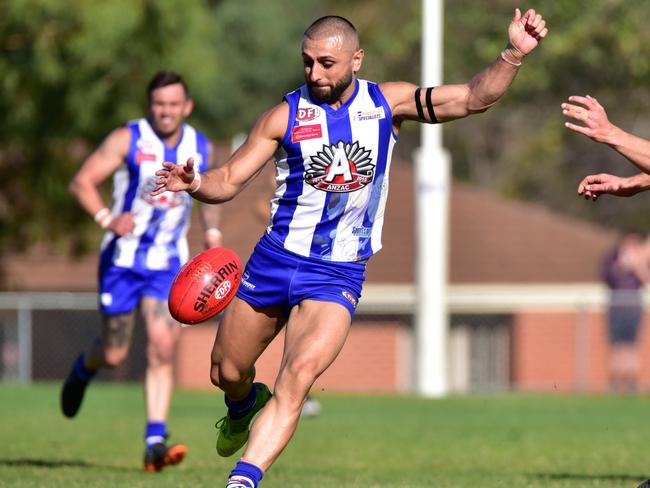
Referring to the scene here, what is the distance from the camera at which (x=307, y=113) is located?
7578 mm

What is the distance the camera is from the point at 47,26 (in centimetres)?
2458

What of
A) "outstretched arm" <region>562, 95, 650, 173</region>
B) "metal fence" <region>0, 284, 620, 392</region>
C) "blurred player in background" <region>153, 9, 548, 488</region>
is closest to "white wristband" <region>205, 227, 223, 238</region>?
→ "blurred player in background" <region>153, 9, 548, 488</region>

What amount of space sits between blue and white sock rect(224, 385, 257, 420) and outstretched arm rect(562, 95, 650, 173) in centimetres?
246

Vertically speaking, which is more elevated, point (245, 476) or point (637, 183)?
point (637, 183)

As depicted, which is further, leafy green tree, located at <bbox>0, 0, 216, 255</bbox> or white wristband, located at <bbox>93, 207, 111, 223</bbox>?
leafy green tree, located at <bbox>0, 0, 216, 255</bbox>

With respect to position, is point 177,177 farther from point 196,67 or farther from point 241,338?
point 196,67

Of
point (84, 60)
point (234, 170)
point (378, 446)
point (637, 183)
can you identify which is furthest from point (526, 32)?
point (84, 60)

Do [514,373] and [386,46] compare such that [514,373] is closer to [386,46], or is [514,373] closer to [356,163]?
[386,46]

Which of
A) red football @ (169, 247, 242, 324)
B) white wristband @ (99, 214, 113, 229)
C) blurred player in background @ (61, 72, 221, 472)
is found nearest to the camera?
red football @ (169, 247, 242, 324)

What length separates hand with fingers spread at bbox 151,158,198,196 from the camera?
7.15 m

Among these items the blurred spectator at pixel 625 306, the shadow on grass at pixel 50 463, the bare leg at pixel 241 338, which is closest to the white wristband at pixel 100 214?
the shadow on grass at pixel 50 463

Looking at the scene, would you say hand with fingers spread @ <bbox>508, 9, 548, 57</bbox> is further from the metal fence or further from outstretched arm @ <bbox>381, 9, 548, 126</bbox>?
the metal fence

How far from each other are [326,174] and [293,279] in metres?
0.56

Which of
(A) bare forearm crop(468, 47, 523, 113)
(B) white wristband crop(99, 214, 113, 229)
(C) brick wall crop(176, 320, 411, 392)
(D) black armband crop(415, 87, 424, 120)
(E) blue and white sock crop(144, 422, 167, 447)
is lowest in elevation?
(C) brick wall crop(176, 320, 411, 392)
